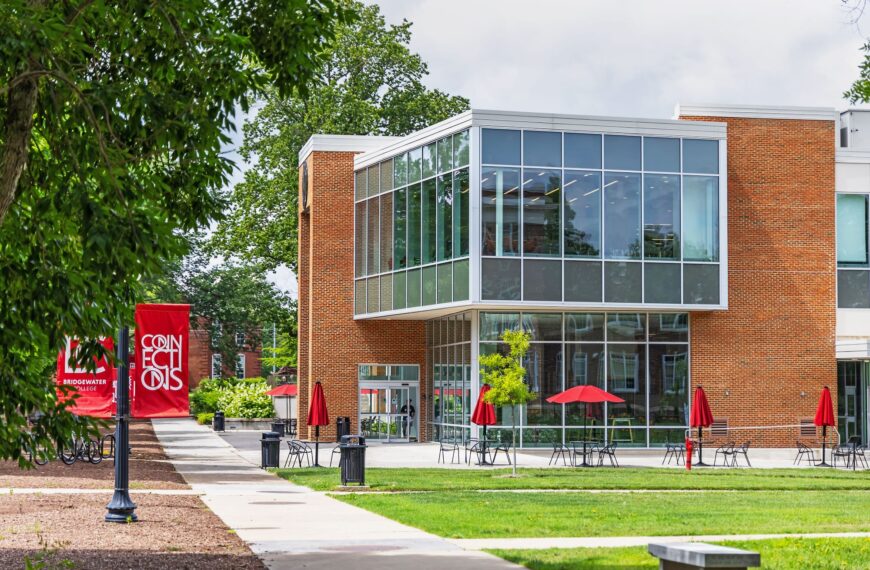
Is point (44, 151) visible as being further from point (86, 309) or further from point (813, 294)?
point (813, 294)

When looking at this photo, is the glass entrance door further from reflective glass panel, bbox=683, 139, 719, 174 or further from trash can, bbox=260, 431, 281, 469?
trash can, bbox=260, 431, 281, 469

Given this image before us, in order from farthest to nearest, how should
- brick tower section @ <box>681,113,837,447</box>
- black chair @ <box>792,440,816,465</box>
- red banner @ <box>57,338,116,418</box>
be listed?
brick tower section @ <box>681,113,837,447</box>, black chair @ <box>792,440,816,465</box>, red banner @ <box>57,338,116,418</box>

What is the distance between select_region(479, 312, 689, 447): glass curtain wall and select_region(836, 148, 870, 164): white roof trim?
26.6ft

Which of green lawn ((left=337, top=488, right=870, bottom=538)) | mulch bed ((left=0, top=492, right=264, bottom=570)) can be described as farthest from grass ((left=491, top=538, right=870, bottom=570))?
mulch bed ((left=0, top=492, right=264, bottom=570))

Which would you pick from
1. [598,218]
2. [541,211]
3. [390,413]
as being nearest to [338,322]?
[390,413]

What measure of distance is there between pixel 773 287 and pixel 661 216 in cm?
498

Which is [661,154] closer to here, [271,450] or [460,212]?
[460,212]

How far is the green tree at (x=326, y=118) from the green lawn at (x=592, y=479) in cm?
2808

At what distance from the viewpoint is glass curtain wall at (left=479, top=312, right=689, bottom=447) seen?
3931 centimetres

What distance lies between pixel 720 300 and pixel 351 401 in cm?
1456

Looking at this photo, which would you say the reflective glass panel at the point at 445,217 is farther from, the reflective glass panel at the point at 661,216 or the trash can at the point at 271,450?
the trash can at the point at 271,450

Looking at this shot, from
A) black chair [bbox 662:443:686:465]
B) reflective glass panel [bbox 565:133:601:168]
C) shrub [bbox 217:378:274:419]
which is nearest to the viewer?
black chair [bbox 662:443:686:465]

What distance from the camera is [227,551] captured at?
13992 millimetres

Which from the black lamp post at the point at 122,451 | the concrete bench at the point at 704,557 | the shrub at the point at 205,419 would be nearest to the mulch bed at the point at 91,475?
the black lamp post at the point at 122,451
